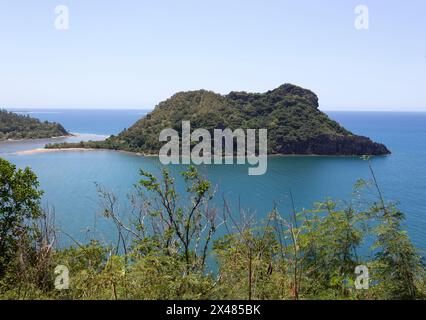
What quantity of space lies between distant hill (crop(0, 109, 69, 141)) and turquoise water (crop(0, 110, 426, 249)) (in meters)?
18.3

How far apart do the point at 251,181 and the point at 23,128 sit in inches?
2415

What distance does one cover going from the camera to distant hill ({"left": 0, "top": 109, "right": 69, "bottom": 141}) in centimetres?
7594

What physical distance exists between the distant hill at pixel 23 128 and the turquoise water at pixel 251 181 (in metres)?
18.3

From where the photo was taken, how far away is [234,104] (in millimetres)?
68562

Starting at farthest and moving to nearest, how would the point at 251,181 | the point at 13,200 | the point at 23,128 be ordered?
the point at 23,128
the point at 251,181
the point at 13,200

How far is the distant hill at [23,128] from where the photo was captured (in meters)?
75.9

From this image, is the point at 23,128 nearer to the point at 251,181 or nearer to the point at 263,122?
the point at 263,122

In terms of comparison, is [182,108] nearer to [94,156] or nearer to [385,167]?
[94,156]

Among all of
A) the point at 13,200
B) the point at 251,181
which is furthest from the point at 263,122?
the point at 13,200

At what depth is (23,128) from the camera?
79.9 m

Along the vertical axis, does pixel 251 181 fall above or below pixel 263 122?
below

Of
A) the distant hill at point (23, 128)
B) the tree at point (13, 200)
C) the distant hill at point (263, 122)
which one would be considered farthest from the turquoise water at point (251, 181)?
the distant hill at point (23, 128)
